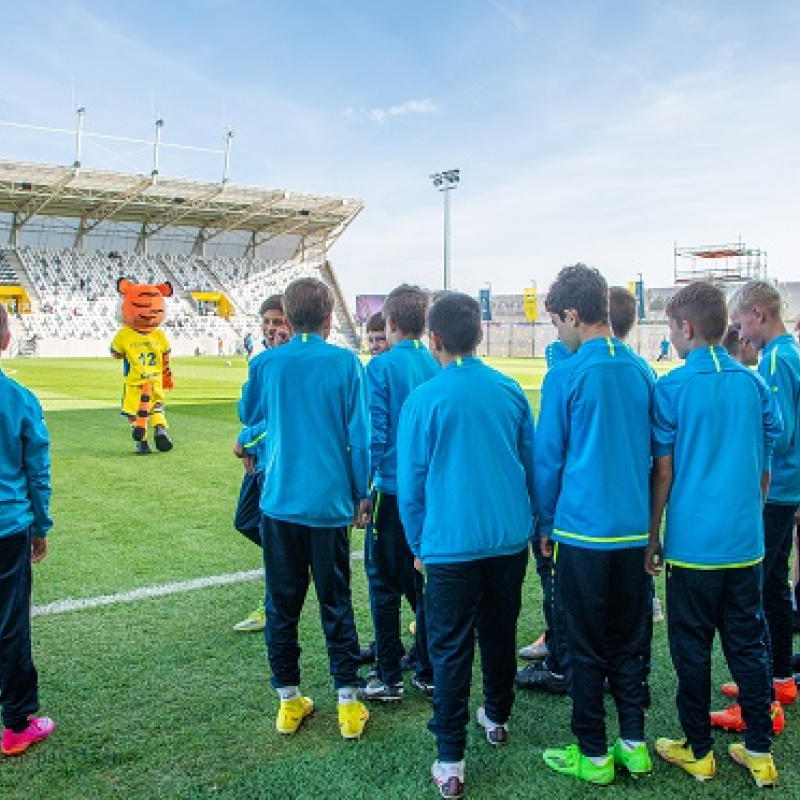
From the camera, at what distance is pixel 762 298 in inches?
138

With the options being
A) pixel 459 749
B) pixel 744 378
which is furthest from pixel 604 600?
pixel 744 378

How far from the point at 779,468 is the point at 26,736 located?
11.1 ft

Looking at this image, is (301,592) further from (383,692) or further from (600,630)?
(600,630)

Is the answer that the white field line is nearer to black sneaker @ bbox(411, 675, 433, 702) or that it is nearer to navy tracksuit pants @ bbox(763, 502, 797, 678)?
black sneaker @ bbox(411, 675, 433, 702)

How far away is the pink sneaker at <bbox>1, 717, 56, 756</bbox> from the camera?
3.08 metres

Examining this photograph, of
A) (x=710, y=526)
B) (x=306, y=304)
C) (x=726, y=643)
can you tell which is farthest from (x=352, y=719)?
(x=306, y=304)

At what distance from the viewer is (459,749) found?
2.82 metres

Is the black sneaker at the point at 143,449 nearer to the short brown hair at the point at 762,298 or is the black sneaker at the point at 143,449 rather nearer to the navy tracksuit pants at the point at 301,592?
the navy tracksuit pants at the point at 301,592

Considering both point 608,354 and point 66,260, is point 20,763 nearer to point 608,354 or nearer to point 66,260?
point 608,354

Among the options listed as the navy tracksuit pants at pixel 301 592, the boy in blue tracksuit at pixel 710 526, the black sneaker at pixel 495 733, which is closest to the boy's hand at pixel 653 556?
the boy in blue tracksuit at pixel 710 526

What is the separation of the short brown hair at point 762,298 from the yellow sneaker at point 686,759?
6.23ft

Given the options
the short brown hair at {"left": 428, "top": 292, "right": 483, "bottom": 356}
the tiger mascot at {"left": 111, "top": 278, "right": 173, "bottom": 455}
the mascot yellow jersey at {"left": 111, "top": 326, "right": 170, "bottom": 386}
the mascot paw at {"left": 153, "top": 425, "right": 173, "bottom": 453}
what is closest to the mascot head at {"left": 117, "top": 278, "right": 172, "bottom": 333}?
the tiger mascot at {"left": 111, "top": 278, "right": 173, "bottom": 455}

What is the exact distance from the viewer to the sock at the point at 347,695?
10.6 ft

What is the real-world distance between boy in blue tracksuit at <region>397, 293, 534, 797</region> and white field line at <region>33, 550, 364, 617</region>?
8.57 feet
